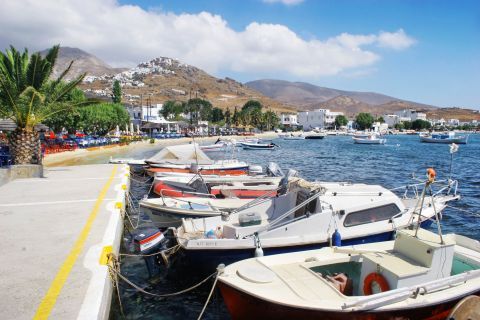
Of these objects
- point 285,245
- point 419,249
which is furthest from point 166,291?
point 419,249

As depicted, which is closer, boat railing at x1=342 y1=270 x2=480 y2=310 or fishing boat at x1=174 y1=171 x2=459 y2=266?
boat railing at x1=342 y1=270 x2=480 y2=310

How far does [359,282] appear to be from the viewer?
800 cm

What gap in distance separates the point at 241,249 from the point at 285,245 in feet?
3.91

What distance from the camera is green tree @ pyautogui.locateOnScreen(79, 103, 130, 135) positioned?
5959 centimetres

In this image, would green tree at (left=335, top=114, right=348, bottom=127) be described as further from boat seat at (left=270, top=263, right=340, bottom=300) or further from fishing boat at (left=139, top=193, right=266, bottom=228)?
boat seat at (left=270, top=263, right=340, bottom=300)

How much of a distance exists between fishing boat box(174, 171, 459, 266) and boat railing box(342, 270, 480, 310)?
6.74 ft

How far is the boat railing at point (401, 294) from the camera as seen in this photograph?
6348 millimetres

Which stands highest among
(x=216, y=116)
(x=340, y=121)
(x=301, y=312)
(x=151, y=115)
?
(x=216, y=116)

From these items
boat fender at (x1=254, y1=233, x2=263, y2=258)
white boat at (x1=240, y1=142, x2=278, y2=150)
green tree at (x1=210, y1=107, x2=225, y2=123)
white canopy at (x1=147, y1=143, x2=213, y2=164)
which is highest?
green tree at (x1=210, y1=107, x2=225, y2=123)

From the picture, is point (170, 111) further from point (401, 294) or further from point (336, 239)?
point (401, 294)

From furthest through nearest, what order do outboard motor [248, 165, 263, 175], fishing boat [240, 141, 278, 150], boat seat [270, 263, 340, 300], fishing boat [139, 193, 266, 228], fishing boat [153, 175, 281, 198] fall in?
fishing boat [240, 141, 278, 150] < outboard motor [248, 165, 263, 175] < fishing boat [153, 175, 281, 198] < fishing boat [139, 193, 266, 228] < boat seat [270, 263, 340, 300]

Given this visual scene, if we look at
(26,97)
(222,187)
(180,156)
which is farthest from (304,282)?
A: (180,156)

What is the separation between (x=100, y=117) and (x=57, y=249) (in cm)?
5787

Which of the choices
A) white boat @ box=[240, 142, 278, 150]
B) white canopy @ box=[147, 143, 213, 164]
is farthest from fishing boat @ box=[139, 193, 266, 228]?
white boat @ box=[240, 142, 278, 150]
